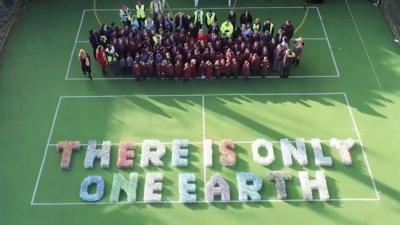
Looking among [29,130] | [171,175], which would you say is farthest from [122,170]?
[29,130]

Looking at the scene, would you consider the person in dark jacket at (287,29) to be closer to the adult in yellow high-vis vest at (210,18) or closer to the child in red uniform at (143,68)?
the adult in yellow high-vis vest at (210,18)

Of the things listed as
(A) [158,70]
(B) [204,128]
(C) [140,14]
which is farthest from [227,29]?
(B) [204,128]

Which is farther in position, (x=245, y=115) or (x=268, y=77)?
(x=268, y=77)

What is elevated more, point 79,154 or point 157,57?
point 157,57

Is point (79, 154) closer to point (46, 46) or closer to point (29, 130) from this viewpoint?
point (29, 130)

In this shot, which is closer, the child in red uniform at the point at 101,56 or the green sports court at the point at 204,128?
the green sports court at the point at 204,128

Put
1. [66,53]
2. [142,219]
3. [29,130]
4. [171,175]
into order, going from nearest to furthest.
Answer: [142,219] → [171,175] → [29,130] → [66,53]

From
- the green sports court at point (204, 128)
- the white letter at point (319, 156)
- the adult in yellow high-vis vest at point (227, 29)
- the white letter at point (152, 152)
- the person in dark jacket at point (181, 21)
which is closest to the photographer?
the green sports court at point (204, 128)

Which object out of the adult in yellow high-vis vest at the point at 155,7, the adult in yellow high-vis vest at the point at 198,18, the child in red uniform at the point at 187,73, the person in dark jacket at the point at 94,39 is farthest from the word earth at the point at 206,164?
the adult in yellow high-vis vest at the point at 155,7
